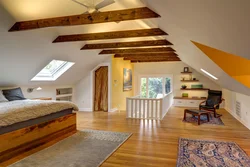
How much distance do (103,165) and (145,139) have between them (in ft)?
4.83

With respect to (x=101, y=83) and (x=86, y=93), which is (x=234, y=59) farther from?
(x=86, y=93)

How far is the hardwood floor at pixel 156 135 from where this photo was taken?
3168mm

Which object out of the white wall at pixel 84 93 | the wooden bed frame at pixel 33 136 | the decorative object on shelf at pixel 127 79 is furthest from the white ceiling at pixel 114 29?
the decorative object on shelf at pixel 127 79

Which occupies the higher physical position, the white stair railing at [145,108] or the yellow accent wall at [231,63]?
the yellow accent wall at [231,63]

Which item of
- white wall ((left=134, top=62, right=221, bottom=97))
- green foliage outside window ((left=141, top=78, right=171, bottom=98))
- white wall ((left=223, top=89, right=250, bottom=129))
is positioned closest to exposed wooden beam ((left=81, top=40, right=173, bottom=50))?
white wall ((left=223, top=89, right=250, bottom=129))

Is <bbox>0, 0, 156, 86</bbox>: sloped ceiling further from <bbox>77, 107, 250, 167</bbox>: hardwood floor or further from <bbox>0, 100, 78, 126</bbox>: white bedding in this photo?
<bbox>77, 107, 250, 167</bbox>: hardwood floor

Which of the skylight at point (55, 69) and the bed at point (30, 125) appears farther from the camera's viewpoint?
the skylight at point (55, 69)

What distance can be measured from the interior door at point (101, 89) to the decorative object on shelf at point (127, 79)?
1.32 metres

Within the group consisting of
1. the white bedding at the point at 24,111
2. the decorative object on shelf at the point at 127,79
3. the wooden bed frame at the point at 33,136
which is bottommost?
the wooden bed frame at the point at 33,136

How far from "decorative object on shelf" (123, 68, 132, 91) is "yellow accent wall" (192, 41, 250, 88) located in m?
5.19

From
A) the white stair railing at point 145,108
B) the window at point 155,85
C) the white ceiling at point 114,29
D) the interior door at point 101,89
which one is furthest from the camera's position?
the window at point 155,85

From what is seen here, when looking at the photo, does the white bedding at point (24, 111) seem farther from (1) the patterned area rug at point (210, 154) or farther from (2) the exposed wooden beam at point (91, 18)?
(1) the patterned area rug at point (210, 154)

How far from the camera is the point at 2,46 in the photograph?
379cm

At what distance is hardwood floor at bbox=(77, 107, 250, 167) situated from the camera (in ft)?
10.4
